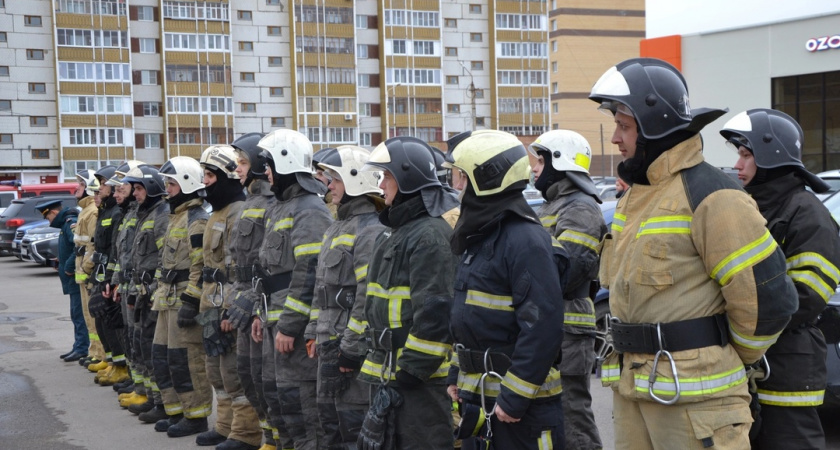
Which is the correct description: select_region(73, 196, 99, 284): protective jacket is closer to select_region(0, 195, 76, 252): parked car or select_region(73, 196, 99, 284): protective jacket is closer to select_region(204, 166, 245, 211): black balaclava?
select_region(204, 166, 245, 211): black balaclava

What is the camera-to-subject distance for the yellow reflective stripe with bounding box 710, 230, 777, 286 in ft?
11.0

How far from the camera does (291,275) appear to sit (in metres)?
6.80

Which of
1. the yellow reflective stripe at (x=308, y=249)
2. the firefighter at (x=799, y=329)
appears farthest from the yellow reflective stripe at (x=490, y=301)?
the yellow reflective stripe at (x=308, y=249)

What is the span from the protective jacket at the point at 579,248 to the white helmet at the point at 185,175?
13.6 ft

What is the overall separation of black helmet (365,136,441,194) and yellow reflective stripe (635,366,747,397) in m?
2.06

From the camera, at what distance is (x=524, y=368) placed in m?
3.96

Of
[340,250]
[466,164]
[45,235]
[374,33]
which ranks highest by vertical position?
[374,33]

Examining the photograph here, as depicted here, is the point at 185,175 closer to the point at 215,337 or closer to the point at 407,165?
the point at 215,337

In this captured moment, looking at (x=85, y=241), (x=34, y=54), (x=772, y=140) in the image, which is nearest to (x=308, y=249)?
(x=772, y=140)

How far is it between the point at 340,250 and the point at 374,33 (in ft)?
220

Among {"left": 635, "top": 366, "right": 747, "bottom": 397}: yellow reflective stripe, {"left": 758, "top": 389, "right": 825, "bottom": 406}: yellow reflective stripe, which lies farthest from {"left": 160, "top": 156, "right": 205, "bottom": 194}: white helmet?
{"left": 635, "top": 366, "right": 747, "bottom": 397}: yellow reflective stripe

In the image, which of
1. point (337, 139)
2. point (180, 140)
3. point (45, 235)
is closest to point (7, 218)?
point (45, 235)

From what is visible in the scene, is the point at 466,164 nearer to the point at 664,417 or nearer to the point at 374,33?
the point at 664,417

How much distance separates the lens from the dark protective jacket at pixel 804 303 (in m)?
4.28
